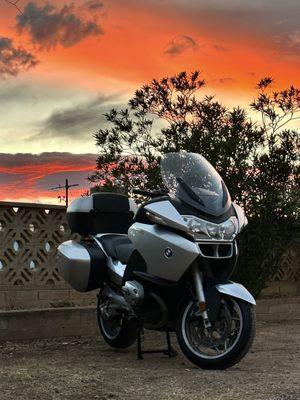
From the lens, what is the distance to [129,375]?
522cm

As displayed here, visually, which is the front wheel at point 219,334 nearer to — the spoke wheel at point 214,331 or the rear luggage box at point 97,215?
the spoke wheel at point 214,331

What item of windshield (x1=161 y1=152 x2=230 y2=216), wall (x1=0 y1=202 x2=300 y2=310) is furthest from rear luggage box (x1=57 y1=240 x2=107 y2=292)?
wall (x1=0 y1=202 x2=300 y2=310)

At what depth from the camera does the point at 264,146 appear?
9.84 m

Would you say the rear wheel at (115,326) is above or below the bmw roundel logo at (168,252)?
below

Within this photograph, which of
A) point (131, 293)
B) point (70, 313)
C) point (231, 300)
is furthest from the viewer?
point (70, 313)

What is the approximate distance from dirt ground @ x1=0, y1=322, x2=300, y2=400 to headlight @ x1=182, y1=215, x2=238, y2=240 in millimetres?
1125

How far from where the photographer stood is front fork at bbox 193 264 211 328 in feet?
17.0

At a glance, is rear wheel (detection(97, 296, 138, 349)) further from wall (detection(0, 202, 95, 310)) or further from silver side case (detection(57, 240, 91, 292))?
wall (detection(0, 202, 95, 310))

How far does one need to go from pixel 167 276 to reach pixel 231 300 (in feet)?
1.90

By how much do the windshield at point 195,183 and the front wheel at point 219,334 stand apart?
84 cm

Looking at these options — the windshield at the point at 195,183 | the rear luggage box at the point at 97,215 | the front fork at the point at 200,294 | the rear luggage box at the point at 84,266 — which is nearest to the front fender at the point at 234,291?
the front fork at the point at 200,294

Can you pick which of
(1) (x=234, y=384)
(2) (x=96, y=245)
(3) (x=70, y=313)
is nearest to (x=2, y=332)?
(3) (x=70, y=313)

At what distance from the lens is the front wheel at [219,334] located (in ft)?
16.6

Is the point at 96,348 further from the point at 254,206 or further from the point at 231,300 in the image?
the point at 254,206
